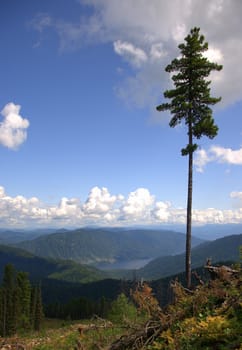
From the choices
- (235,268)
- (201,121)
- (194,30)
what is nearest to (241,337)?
(235,268)

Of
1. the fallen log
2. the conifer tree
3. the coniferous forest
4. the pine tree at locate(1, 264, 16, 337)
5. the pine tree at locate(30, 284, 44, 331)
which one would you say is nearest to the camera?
the fallen log

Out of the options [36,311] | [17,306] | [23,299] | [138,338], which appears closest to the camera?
[138,338]

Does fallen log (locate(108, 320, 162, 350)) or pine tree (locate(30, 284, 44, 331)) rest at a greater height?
fallen log (locate(108, 320, 162, 350))

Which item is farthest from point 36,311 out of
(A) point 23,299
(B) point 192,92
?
(B) point 192,92

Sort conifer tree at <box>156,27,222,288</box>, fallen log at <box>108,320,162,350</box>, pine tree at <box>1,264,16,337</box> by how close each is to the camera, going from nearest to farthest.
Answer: fallen log at <box>108,320,162,350</box> < conifer tree at <box>156,27,222,288</box> < pine tree at <box>1,264,16,337</box>

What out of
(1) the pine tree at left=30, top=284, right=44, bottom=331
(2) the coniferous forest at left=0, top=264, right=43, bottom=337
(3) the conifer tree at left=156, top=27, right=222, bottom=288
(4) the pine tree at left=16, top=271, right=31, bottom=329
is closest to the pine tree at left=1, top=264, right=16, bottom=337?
(2) the coniferous forest at left=0, top=264, right=43, bottom=337

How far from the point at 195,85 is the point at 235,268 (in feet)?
48.4

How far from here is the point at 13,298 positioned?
73.2 meters

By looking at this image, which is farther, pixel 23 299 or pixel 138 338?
pixel 23 299

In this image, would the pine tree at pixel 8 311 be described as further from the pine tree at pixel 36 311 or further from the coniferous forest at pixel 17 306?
the pine tree at pixel 36 311

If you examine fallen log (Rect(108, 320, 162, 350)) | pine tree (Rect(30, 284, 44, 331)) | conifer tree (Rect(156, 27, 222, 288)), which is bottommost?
pine tree (Rect(30, 284, 44, 331))

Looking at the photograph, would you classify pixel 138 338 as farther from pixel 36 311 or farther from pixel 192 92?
pixel 36 311

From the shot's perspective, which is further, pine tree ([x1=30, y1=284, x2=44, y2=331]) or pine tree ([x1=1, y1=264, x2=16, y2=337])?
pine tree ([x1=30, y1=284, x2=44, y2=331])

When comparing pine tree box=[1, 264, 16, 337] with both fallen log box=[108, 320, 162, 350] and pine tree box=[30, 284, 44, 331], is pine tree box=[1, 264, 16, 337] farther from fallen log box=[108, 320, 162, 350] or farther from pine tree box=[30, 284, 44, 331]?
fallen log box=[108, 320, 162, 350]
